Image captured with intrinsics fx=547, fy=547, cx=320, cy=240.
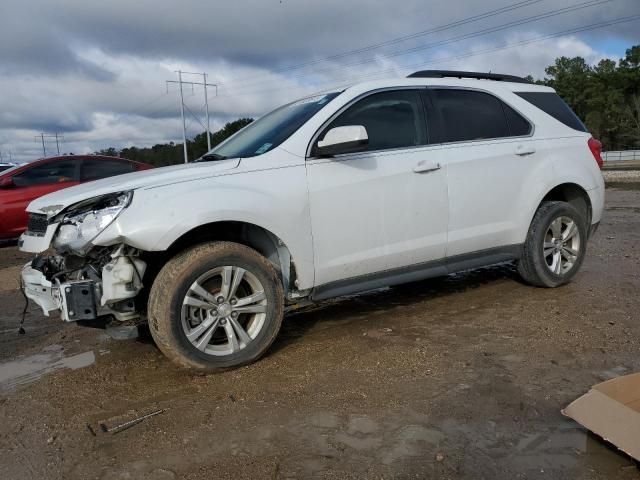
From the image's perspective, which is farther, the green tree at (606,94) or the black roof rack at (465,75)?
the green tree at (606,94)

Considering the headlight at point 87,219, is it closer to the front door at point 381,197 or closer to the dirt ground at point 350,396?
the dirt ground at point 350,396

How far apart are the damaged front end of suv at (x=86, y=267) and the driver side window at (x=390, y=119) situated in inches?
65.6

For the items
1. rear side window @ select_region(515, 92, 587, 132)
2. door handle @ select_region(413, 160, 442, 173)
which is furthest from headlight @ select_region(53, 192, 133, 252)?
rear side window @ select_region(515, 92, 587, 132)

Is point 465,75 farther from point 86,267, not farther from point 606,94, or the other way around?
point 606,94

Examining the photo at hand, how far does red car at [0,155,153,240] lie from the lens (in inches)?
341

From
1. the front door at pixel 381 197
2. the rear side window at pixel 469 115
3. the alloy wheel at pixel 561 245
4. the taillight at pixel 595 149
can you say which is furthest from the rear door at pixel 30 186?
the taillight at pixel 595 149

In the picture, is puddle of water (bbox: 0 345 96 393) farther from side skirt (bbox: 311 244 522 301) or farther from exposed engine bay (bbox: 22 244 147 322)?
side skirt (bbox: 311 244 522 301)

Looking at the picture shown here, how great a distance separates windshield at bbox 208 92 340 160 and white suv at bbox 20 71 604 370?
0.03 metres

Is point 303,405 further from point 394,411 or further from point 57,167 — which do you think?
point 57,167

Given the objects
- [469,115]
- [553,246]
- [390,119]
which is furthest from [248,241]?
[553,246]

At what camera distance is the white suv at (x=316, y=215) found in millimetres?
3301

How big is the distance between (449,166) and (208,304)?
7.20 feet

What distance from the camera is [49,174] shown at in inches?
356

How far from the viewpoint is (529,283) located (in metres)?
5.33
